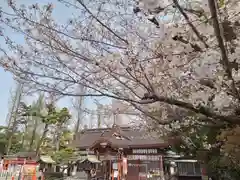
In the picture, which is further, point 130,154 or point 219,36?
point 130,154

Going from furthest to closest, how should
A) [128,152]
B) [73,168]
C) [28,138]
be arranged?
[28,138]
[73,168]
[128,152]

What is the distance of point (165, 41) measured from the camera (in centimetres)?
182

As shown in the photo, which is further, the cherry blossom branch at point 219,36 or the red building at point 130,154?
the red building at point 130,154

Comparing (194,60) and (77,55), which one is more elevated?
(77,55)

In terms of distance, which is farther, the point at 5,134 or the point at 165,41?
the point at 5,134

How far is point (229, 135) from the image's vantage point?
2969 mm

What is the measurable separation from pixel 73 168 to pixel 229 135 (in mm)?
15263

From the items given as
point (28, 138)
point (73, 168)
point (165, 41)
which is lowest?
point (73, 168)

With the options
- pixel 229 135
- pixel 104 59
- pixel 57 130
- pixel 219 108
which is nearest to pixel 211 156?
pixel 229 135

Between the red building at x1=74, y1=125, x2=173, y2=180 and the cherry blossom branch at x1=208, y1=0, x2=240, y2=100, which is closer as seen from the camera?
the cherry blossom branch at x1=208, y1=0, x2=240, y2=100

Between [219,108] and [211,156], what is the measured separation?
5623 millimetres

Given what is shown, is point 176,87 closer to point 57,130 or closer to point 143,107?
point 143,107

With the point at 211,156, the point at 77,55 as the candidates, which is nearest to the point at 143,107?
the point at 77,55

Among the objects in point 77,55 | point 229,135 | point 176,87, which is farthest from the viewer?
point 229,135
